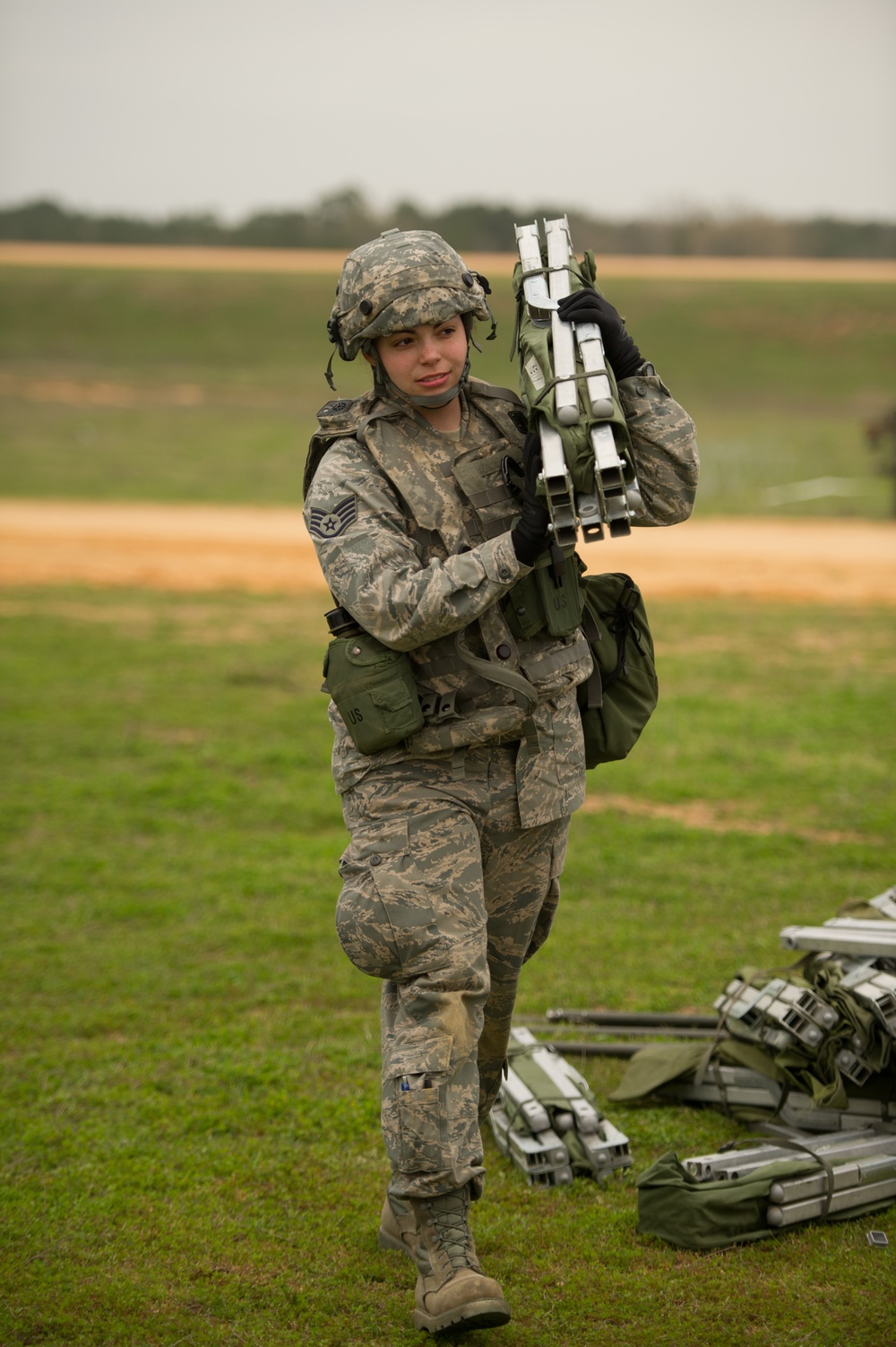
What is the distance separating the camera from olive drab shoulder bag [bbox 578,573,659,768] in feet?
14.3

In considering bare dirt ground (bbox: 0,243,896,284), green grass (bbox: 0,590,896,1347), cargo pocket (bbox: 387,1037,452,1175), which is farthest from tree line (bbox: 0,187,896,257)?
cargo pocket (bbox: 387,1037,452,1175)

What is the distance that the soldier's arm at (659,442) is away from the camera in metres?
3.93

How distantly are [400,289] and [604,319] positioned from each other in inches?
22.8

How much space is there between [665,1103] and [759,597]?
12814mm

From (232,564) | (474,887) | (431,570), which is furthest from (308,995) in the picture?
(232,564)

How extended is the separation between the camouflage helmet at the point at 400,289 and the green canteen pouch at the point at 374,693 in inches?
35.0

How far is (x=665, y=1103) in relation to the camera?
5.20 m

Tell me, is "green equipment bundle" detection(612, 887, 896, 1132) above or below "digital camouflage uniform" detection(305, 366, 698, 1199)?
below

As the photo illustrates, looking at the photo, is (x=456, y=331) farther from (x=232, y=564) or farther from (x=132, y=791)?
(x=232, y=564)

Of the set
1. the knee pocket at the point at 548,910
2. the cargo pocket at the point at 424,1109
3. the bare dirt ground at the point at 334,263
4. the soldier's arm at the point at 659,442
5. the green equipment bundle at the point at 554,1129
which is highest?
the bare dirt ground at the point at 334,263

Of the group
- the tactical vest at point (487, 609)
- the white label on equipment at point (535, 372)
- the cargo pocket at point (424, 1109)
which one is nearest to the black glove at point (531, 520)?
the white label on equipment at point (535, 372)

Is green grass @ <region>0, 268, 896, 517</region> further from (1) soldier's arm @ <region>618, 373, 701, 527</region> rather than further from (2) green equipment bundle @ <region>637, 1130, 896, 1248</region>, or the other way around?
(1) soldier's arm @ <region>618, 373, 701, 527</region>

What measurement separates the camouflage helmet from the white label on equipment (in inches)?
12.8

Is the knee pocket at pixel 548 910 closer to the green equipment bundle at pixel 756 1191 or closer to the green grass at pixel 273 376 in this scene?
the green equipment bundle at pixel 756 1191
